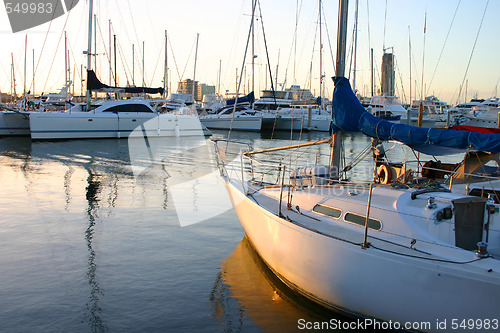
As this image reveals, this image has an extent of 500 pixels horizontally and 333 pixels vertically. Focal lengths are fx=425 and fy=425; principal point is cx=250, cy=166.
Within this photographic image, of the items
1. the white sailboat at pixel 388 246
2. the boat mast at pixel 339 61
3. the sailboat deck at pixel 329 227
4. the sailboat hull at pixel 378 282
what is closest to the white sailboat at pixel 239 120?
the boat mast at pixel 339 61

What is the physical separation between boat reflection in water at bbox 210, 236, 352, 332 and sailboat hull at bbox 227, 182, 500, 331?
0.21 metres

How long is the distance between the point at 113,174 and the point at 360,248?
14.7m

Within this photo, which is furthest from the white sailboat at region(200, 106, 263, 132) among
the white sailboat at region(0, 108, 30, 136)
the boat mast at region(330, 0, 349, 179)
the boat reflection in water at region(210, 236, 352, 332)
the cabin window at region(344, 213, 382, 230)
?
the cabin window at region(344, 213, 382, 230)

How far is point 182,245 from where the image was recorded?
9.34 metres

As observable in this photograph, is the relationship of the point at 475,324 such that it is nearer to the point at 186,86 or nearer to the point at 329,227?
the point at 329,227

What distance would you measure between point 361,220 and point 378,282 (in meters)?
1.40

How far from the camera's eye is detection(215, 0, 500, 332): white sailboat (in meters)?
5.03

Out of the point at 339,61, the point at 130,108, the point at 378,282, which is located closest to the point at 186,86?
the point at 130,108

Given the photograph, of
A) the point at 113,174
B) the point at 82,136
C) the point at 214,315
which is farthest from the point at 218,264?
the point at 82,136

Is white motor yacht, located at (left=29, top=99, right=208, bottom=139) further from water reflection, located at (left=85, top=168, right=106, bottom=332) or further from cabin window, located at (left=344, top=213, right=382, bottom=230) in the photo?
cabin window, located at (left=344, top=213, right=382, bottom=230)

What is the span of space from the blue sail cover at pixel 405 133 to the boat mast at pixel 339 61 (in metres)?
0.23

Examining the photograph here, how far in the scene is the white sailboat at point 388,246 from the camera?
503 cm

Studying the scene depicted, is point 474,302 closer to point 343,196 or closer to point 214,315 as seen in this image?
point 343,196

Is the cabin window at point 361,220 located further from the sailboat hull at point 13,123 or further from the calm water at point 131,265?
the sailboat hull at point 13,123
